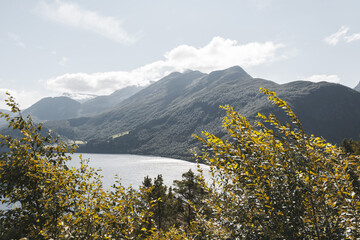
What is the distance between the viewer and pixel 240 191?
15.9ft

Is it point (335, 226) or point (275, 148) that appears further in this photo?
point (275, 148)

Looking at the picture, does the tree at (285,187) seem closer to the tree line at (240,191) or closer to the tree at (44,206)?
the tree line at (240,191)

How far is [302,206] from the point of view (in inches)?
164

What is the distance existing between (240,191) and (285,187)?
931mm

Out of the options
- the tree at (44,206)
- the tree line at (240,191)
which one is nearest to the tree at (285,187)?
the tree line at (240,191)

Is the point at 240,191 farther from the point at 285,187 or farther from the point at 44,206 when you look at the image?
the point at 44,206

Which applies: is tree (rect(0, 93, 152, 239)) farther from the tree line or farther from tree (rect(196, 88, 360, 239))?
tree (rect(196, 88, 360, 239))

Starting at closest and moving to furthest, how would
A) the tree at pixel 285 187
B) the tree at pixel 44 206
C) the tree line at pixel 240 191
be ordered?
1. the tree at pixel 285 187
2. the tree line at pixel 240 191
3. the tree at pixel 44 206

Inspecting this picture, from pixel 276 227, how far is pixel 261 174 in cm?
98

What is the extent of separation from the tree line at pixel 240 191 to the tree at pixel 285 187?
18 mm

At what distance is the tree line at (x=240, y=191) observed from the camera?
403cm

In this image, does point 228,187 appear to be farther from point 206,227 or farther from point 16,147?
point 16,147

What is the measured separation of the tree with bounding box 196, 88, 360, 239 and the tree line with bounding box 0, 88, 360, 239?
0.02 meters

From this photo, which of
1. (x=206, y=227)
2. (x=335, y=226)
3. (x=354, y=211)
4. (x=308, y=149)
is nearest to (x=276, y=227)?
(x=335, y=226)
